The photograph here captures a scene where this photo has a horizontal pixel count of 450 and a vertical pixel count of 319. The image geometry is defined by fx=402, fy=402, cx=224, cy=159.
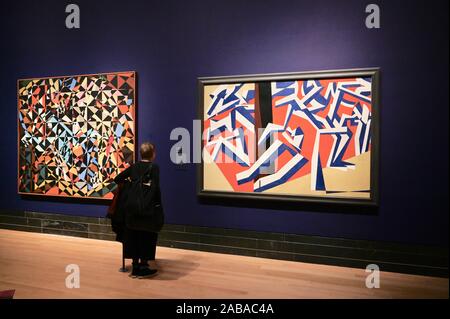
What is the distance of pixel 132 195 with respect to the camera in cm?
347

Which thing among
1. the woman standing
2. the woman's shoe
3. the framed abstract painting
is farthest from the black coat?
the framed abstract painting

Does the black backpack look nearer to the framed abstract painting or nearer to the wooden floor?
the wooden floor

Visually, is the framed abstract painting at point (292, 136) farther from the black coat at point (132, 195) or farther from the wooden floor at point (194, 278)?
the black coat at point (132, 195)

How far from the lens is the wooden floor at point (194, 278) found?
10.3ft

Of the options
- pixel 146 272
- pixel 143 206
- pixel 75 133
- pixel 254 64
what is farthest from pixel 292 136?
pixel 75 133

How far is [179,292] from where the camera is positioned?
3150 millimetres

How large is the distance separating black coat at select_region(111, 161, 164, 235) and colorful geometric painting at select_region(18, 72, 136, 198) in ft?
4.01

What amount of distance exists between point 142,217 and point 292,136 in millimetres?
1688

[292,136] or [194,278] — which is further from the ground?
[292,136]

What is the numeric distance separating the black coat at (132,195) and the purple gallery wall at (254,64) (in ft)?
3.33

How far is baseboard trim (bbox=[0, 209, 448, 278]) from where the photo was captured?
3672 millimetres

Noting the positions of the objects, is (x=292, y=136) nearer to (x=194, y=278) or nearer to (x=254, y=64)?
(x=254, y=64)

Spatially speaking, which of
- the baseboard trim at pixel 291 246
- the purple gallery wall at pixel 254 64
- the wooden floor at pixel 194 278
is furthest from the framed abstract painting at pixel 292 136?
the wooden floor at pixel 194 278

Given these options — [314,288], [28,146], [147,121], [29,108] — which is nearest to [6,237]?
[28,146]
